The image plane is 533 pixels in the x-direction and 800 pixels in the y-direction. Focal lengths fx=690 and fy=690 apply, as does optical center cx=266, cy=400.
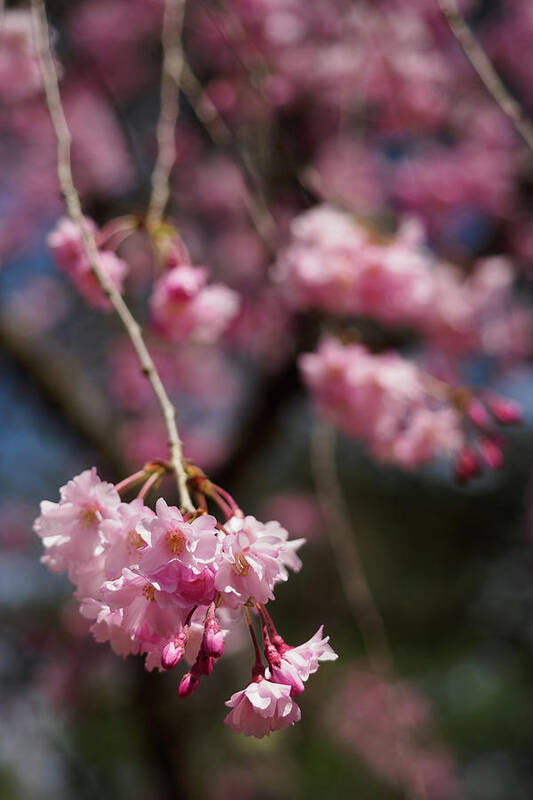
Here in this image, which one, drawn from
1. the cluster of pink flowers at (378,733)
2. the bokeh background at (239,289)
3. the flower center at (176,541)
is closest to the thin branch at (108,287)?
the flower center at (176,541)

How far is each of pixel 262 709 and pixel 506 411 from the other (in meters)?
0.76

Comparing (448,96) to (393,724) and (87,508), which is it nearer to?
(393,724)

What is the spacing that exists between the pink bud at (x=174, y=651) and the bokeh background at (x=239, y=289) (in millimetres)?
899

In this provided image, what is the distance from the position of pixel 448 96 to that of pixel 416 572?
6.21 metres

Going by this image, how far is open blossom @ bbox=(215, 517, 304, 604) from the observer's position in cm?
52

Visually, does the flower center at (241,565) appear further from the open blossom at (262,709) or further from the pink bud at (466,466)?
the pink bud at (466,466)

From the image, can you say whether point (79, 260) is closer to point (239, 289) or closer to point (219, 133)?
point (219, 133)

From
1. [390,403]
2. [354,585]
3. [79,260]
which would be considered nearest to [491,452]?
[390,403]

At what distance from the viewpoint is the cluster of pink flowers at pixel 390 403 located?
4.32 feet

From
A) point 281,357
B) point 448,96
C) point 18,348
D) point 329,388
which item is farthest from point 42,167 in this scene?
point 329,388

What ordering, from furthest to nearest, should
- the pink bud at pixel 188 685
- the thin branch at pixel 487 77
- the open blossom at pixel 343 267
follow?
the open blossom at pixel 343 267, the thin branch at pixel 487 77, the pink bud at pixel 188 685

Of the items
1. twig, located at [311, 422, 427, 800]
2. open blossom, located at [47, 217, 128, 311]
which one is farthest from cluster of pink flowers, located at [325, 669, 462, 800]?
open blossom, located at [47, 217, 128, 311]

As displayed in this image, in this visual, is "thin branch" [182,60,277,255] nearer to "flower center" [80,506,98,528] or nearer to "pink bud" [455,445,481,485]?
"pink bud" [455,445,481,485]

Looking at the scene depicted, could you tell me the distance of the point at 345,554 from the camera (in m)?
1.49
